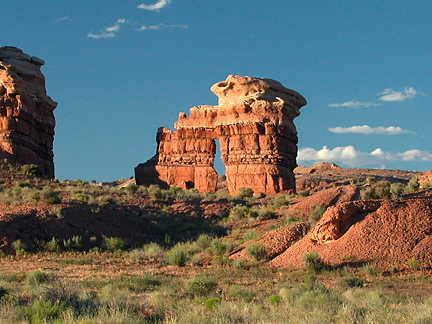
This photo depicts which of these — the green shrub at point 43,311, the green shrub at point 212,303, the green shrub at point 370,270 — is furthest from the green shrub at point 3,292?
the green shrub at point 370,270

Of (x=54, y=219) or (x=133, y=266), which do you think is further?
(x=54, y=219)

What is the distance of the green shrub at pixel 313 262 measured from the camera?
15.4 meters

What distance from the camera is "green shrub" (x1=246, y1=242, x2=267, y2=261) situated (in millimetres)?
17109


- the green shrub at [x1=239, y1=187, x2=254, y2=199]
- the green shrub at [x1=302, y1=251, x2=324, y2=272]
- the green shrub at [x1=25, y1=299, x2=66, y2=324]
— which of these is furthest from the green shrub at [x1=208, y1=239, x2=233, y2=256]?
the green shrub at [x1=239, y1=187, x2=254, y2=199]

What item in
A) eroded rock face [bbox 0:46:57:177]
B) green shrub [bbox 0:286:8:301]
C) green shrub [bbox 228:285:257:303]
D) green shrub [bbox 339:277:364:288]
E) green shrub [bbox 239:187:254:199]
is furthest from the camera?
eroded rock face [bbox 0:46:57:177]

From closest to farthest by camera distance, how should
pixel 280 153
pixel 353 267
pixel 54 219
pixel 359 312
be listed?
pixel 359 312 → pixel 353 267 → pixel 54 219 → pixel 280 153

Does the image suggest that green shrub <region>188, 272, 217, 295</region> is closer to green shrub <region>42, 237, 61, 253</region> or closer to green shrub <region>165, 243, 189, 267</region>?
green shrub <region>165, 243, 189, 267</region>

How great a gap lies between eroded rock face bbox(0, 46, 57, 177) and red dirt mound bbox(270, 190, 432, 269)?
93.8ft

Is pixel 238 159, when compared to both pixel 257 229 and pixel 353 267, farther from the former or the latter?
pixel 353 267

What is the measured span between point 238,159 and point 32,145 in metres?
16.2

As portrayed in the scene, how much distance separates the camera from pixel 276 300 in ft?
37.0

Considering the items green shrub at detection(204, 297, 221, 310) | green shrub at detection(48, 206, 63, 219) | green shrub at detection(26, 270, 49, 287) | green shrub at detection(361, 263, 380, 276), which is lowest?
green shrub at detection(204, 297, 221, 310)

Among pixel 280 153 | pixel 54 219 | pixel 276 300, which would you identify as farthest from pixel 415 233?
pixel 280 153

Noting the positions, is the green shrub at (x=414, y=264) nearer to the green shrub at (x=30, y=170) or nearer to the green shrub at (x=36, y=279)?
the green shrub at (x=36, y=279)
